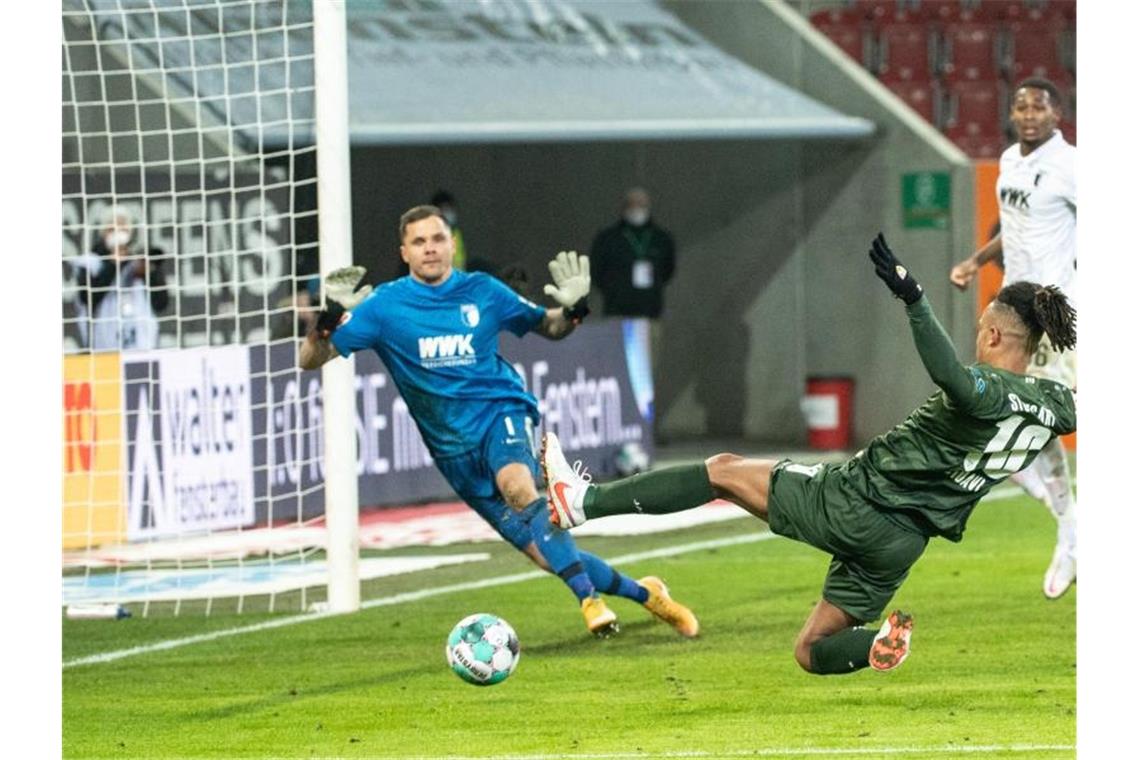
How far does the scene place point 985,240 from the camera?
21.0m

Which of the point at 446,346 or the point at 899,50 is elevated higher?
the point at 899,50

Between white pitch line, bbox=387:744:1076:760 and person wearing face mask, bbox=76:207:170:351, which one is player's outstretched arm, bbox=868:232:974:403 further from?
person wearing face mask, bbox=76:207:170:351

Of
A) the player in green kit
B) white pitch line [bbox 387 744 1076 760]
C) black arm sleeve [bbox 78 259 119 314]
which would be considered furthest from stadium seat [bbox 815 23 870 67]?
white pitch line [bbox 387 744 1076 760]

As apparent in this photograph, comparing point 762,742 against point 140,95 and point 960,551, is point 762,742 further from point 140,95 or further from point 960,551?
point 140,95

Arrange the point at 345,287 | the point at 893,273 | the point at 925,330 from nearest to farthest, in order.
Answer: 1. the point at 893,273
2. the point at 925,330
3. the point at 345,287

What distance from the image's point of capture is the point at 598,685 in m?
9.59

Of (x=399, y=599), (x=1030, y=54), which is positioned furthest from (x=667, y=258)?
(x=399, y=599)

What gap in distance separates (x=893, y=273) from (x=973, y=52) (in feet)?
53.9

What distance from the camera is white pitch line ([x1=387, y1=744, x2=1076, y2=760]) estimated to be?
793 centimetres

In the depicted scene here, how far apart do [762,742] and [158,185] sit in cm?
1004

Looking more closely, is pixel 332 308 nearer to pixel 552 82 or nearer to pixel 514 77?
pixel 514 77

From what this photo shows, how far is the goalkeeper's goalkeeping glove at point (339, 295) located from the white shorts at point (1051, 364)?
358 cm
